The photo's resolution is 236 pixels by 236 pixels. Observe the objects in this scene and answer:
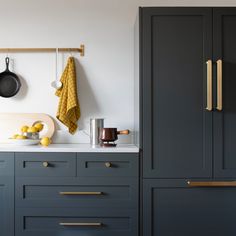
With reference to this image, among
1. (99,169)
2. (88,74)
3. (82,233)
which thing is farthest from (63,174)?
(88,74)

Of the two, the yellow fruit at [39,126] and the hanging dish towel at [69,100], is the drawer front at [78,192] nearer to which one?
the yellow fruit at [39,126]

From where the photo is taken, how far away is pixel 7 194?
7.48 feet

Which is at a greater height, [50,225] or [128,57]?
[128,57]

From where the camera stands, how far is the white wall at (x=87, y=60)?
2789 millimetres

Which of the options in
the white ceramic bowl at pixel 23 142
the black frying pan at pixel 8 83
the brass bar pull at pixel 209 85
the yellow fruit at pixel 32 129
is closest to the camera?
the brass bar pull at pixel 209 85

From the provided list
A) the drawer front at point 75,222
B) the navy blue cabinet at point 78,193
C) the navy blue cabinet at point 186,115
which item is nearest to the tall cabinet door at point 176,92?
the navy blue cabinet at point 186,115

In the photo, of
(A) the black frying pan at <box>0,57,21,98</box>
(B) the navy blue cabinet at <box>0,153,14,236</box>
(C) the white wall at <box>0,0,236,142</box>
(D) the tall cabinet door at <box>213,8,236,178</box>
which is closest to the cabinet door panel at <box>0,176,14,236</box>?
(B) the navy blue cabinet at <box>0,153,14,236</box>

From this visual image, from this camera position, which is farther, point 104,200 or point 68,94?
point 68,94

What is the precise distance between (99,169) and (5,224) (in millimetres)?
758

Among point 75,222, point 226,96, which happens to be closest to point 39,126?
point 75,222

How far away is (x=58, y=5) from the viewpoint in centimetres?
281

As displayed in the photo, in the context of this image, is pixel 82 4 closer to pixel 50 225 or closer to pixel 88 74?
pixel 88 74

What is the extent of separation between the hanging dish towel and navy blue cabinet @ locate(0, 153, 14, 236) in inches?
22.2

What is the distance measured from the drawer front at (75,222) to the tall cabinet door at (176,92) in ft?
1.16
